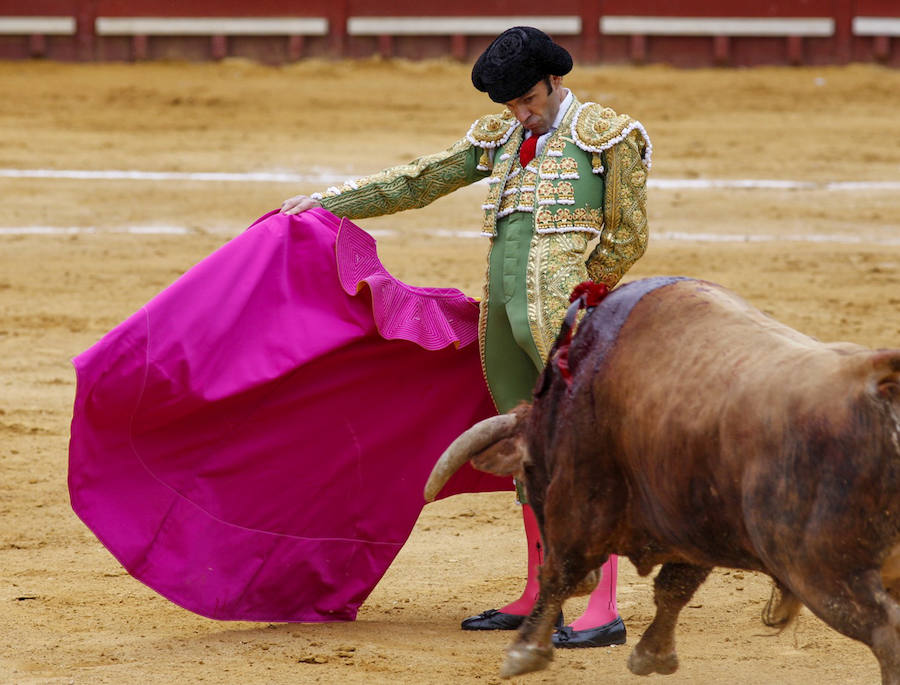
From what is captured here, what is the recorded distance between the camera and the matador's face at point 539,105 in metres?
3.38

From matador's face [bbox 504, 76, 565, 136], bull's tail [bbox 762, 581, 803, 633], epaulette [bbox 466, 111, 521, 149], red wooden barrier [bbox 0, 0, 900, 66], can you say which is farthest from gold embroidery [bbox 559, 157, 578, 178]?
red wooden barrier [bbox 0, 0, 900, 66]

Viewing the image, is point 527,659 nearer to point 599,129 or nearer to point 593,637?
point 593,637

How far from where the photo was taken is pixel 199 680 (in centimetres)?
337

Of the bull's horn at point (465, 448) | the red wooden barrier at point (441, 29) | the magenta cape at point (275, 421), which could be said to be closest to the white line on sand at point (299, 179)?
the red wooden barrier at point (441, 29)

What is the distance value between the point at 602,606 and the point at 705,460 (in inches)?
50.2

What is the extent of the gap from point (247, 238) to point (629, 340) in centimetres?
141

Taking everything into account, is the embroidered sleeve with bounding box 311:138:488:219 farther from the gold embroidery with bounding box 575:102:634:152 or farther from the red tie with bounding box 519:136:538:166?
the gold embroidery with bounding box 575:102:634:152

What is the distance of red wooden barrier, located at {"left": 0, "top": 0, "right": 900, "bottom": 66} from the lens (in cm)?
1418

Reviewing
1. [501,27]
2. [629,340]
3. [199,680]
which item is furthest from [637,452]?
[501,27]

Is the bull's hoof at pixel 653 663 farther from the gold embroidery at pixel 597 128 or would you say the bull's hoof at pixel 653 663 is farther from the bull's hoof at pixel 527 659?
the gold embroidery at pixel 597 128

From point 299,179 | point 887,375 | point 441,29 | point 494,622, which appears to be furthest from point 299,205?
point 441,29

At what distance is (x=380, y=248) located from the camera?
8883mm

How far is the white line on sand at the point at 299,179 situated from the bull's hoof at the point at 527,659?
7616 mm

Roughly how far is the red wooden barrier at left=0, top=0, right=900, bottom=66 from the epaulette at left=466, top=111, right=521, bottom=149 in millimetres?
10964
